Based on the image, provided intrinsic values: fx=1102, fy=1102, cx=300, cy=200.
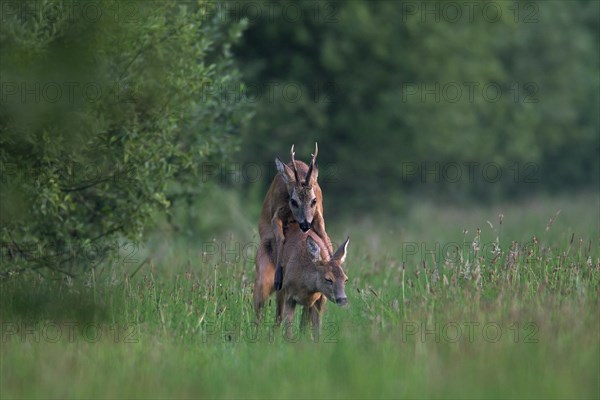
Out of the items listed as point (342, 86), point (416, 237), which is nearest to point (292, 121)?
point (342, 86)

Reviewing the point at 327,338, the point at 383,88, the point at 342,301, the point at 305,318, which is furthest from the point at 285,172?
the point at 383,88

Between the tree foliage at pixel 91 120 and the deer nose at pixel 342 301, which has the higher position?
the tree foliage at pixel 91 120

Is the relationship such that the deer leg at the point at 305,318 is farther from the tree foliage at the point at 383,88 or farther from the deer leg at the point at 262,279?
the tree foliage at the point at 383,88

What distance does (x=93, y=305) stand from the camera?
11422 mm

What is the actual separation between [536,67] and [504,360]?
3382cm

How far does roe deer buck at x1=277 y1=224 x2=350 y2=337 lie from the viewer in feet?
36.4

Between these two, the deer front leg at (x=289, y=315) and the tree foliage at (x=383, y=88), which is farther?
the tree foliage at (x=383, y=88)

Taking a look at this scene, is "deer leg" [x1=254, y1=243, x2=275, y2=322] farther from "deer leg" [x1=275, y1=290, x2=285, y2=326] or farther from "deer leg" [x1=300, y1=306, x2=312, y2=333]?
"deer leg" [x1=300, y1=306, x2=312, y2=333]

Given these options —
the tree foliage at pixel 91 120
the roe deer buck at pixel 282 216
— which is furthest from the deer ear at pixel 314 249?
the tree foliage at pixel 91 120

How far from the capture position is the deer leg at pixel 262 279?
12031 mm

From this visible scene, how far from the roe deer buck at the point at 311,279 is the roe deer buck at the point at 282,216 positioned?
188mm

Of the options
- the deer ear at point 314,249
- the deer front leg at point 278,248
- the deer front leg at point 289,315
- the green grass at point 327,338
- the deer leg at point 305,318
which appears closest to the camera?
the green grass at point 327,338

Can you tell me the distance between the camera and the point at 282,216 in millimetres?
12570

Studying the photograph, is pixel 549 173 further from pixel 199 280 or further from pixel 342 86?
pixel 199 280
